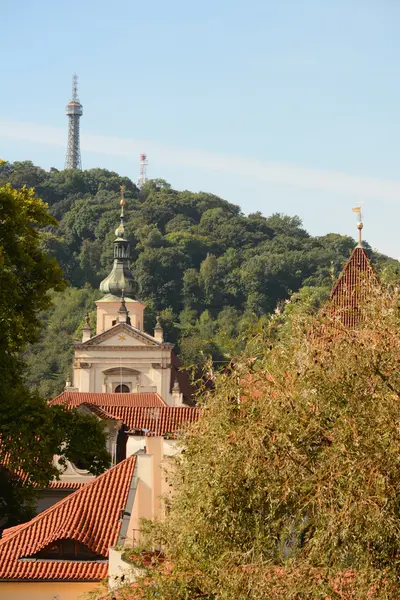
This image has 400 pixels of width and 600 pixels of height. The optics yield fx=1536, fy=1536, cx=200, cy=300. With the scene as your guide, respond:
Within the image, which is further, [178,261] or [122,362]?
[178,261]

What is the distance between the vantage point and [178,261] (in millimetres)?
166500

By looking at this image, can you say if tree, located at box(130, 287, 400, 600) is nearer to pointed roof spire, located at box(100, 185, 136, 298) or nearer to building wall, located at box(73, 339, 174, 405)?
building wall, located at box(73, 339, 174, 405)

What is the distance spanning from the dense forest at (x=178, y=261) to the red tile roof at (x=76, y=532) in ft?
327

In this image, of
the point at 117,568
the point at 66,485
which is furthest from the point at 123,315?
the point at 117,568

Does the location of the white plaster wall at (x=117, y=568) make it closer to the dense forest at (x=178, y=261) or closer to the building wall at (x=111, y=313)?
the building wall at (x=111, y=313)

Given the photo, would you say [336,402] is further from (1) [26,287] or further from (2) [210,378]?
(1) [26,287]

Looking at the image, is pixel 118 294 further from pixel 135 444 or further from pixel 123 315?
pixel 135 444

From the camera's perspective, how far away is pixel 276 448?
1869 cm

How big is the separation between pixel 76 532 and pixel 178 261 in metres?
138

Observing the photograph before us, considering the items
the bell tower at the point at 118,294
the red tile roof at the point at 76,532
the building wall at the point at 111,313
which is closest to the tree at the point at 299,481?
the red tile roof at the point at 76,532

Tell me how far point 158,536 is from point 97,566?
8.10 metres

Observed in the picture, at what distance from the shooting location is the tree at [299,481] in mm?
17750

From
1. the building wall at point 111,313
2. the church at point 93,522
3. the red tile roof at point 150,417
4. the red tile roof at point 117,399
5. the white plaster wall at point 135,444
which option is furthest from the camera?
the building wall at point 111,313

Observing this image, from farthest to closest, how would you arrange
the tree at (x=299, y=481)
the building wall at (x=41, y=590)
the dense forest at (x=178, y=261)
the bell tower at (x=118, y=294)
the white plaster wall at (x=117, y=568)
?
the dense forest at (x=178, y=261)
the bell tower at (x=118, y=294)
the building wall at (x=41, y=590)
the white plaster wall at (x=117, y=568)
the tree at (x=299, y=481)
